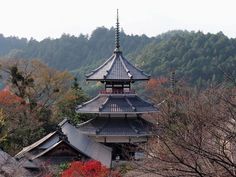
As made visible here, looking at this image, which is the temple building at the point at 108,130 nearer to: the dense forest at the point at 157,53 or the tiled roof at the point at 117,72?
the tiled roof at the point at 117,72

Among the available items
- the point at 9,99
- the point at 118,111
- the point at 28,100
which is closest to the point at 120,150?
the point at 118,111

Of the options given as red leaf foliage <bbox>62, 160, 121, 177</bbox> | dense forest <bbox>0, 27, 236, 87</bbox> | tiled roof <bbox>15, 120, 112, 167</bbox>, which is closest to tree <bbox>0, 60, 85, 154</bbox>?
tiled roof <bbox>15, 120, 112, 167</bbox>

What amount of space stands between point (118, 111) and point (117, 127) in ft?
2.26

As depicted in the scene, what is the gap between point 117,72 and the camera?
2372 cm

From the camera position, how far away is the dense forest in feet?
200

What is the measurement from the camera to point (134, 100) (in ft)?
76.6

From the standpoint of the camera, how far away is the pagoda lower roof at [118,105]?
73.2 feet

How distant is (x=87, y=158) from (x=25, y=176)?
3085mm

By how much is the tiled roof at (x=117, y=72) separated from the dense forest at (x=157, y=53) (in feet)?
33.3

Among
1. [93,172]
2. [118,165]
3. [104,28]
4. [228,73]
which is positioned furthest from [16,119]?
[104,28]

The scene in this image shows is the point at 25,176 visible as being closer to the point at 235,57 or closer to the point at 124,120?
the point at 124,120

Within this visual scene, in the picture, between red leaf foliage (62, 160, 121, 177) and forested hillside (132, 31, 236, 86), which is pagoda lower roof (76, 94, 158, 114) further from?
forested hillside (132, 31, 236, 86)

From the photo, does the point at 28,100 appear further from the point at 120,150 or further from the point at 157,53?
the point at 157,53

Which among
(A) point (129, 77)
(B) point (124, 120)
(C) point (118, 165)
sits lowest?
(C) point (118, 165)
